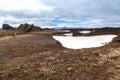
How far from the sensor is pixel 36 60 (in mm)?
18938

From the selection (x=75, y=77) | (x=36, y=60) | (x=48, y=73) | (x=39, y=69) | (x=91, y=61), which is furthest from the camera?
(x=36, y=60)

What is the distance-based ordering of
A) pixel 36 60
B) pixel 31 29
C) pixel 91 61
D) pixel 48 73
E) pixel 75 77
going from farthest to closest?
pixel 31 29 → pixel 36 60 → pixel 91 61 → pixel 48 73 → pixel 75 77

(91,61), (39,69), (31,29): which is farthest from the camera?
(31,29)

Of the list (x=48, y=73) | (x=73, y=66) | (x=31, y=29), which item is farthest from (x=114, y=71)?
(x=31, y=29)

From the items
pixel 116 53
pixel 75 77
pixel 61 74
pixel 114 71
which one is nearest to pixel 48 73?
pixel 61 74

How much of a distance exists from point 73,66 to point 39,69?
225cm

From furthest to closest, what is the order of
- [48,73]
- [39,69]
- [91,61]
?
[91,61], [39,69], [48,73]

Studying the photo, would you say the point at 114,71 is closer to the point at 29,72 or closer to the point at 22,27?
the point at 29,72

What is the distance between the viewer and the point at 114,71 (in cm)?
1427

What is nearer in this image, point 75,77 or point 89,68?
point 75,77

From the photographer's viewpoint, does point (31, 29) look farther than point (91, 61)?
Answer: Yes

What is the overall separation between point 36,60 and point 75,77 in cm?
615

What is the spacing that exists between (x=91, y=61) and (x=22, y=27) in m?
74.8

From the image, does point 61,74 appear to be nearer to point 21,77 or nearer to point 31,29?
point 21,77
